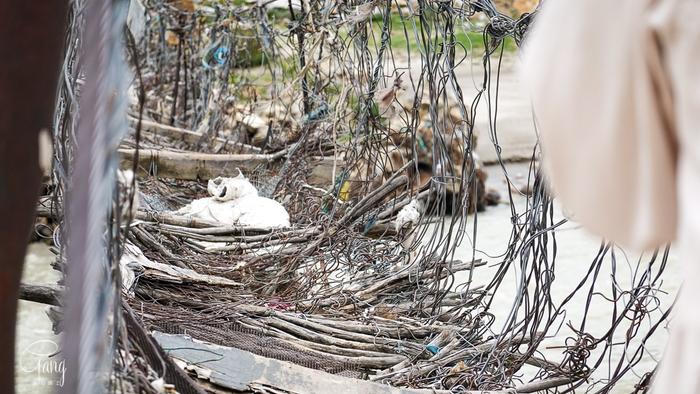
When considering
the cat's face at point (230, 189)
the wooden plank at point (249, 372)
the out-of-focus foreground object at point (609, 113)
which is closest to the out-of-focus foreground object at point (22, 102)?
the out-of-focus foreground object at point (609, 113)

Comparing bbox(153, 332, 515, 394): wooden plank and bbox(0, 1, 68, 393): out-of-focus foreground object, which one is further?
bbox(153, 332, 515, 394): wooden plank

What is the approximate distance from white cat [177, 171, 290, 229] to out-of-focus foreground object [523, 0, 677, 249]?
2646 millimetres

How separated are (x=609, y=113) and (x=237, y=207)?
2890 mm

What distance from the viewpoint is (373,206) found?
348 cm

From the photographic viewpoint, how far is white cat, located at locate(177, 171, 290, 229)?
3.54 m

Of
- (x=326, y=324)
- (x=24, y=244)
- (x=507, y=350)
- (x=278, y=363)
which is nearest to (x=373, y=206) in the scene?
(x=326, y=324)

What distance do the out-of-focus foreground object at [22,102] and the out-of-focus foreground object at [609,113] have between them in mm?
516

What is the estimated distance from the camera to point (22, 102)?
0.98 m

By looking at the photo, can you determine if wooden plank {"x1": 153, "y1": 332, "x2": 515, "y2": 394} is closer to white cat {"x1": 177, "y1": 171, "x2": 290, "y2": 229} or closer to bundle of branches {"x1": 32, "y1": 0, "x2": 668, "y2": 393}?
bundle of branches {"x1": 32, "y1": 0, "x2": 668, "y2": 393}

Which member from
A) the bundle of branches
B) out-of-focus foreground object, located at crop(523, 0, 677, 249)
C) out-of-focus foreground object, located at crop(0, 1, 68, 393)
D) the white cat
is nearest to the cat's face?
the white cat

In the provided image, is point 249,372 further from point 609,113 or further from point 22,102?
point 609,113

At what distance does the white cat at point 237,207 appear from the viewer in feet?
11.6

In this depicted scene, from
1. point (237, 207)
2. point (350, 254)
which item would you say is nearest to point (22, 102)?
point (350, 254)

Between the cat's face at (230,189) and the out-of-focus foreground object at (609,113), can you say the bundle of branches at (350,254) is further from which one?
the out-of-focus foreground object at (609,113)
